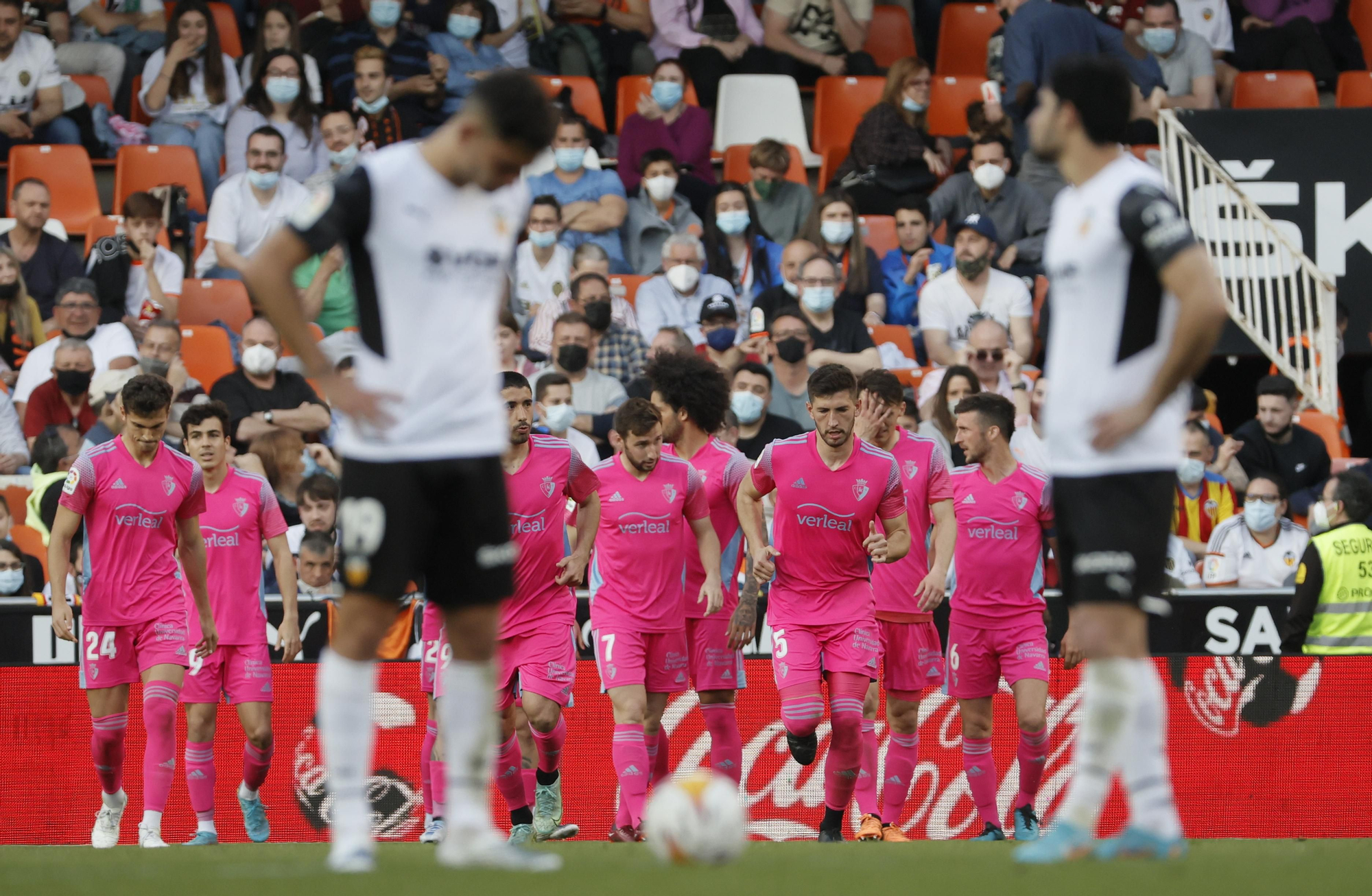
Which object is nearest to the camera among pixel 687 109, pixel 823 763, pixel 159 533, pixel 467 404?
pixel 467 404

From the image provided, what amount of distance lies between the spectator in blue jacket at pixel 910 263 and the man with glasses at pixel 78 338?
654 centimetres

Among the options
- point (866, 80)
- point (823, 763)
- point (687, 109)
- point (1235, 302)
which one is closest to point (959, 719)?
point (823, 763)

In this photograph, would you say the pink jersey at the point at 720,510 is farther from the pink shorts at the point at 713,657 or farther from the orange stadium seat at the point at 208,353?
the orange stadium seat at the point at 208,353

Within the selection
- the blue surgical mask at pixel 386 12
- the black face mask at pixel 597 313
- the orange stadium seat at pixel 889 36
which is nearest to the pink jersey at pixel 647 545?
the black face mask at pixel 597 313

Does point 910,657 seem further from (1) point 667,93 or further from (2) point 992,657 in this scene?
(1) point 667,93

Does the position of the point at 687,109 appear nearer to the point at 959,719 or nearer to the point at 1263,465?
the point at 1263,465

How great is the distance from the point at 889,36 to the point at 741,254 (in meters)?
4.95

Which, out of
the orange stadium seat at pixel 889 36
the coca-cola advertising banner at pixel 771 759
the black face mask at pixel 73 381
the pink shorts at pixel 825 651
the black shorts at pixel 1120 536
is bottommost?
the coca-cola advertising banner at pixel 771 759

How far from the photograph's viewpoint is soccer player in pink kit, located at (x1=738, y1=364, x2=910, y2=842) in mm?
9164

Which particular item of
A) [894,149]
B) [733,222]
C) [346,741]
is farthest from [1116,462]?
[894,149]

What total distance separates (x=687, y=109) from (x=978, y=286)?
350cm

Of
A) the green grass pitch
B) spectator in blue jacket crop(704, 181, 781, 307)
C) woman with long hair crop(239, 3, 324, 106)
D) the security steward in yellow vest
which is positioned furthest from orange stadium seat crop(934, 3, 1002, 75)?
the green grass pitch

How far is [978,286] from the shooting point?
568 inches

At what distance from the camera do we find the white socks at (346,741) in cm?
480
